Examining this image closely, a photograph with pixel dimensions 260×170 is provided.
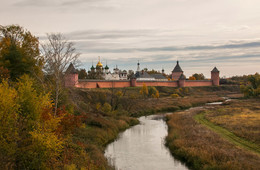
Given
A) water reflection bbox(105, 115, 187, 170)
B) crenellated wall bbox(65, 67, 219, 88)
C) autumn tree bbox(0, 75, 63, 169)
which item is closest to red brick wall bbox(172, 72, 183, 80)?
crenellated wall bbox(65, 67, 219, 88)

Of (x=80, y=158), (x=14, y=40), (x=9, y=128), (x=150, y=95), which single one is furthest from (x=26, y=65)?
(x=150, y=95)

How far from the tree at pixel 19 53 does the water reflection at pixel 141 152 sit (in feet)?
34.3

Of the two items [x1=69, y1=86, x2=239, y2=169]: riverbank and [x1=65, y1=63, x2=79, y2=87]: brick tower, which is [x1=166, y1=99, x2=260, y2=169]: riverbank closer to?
[x1=69, y1=86, x2=239, y2=169]: riverbank

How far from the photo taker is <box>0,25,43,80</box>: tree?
1007 inches

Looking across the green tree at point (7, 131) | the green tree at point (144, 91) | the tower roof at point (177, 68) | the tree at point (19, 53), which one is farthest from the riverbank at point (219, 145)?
the tower roof at point (177, 68)

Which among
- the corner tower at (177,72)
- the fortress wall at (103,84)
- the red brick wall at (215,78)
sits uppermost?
the corner tower at (177,72)

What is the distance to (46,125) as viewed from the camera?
36.7ft

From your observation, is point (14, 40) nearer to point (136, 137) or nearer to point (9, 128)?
point (136, 137)

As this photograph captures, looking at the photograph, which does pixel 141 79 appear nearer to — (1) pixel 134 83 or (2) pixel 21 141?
(1) pixel 134 83

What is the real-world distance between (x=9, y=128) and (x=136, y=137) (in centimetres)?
1415

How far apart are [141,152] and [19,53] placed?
51.5ft

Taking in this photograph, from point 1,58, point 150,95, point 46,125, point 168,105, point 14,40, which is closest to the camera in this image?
point 46,125

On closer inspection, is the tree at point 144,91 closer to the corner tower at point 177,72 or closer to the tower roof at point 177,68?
the corner tower at point 177,72

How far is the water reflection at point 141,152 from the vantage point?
620 inches
